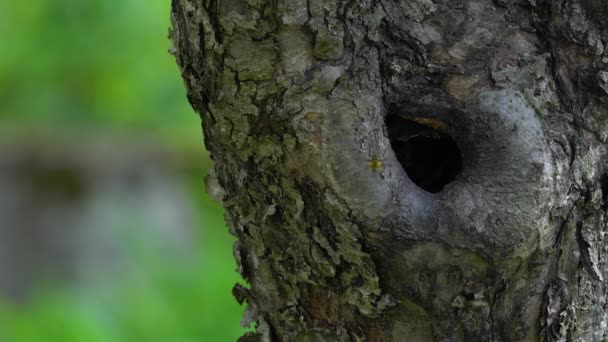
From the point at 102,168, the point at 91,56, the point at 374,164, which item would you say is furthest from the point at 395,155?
the point at 102,168

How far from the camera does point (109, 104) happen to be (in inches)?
113

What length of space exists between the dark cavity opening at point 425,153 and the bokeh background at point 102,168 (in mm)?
1589

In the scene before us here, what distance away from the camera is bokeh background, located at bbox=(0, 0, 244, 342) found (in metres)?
2.69

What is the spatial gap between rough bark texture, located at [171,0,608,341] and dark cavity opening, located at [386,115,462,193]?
3 cm

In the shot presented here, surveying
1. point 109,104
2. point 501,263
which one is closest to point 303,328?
point 501,263

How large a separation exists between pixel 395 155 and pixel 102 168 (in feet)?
7.77

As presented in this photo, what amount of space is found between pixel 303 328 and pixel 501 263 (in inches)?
8.3

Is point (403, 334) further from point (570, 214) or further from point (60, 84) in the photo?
point (60, 84)

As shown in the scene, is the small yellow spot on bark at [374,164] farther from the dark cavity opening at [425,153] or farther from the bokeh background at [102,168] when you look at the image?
the bokeh background at [102,168]

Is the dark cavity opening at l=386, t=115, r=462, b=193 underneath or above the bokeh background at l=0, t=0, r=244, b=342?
underneath

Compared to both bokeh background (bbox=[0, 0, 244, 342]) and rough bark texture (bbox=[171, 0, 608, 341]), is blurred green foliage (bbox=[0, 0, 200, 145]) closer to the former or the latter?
bokeh background (bbox=[0, 0, 244, 342])

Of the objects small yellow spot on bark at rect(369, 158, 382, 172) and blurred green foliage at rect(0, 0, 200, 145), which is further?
blurred green foliage at rect(0, 0, 200, 145)

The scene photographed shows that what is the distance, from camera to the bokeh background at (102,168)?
8.83 ft

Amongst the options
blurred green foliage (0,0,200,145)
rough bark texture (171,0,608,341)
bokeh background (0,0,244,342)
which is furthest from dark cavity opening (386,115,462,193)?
blurred green foliage (0,0,200,145)
